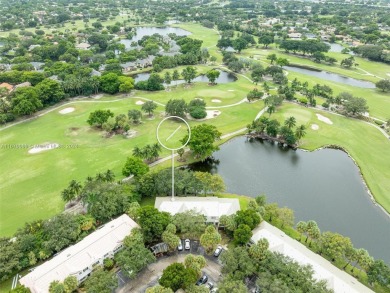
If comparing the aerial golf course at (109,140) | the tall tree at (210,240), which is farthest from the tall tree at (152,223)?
the aerial golf course at (109,140)

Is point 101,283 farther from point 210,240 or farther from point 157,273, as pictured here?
point 210,240

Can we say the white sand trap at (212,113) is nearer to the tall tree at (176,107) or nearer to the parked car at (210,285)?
the tall tree at (176,107)

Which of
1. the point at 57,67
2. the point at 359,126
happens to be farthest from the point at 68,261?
the point at 57,67

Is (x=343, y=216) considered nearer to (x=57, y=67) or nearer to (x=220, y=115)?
(x=220, y=115)

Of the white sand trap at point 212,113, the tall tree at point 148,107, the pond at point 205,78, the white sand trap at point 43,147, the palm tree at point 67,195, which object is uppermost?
the palm tree at point 67,195

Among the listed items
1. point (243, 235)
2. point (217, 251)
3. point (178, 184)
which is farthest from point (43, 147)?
point (243, 235)

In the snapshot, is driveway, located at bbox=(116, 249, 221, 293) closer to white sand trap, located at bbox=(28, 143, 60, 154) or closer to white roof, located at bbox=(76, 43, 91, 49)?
white sand trap, located at bbox=(28, 143, 60, 154)
